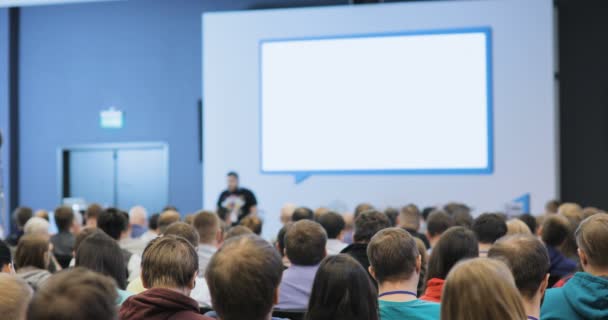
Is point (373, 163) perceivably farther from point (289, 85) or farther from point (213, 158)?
point (213, 158)

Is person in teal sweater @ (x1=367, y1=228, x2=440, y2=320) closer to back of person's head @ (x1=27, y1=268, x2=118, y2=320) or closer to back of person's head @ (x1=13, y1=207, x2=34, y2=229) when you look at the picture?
back of person's head @ (x1=27, y1=268, x2=118, y2=320)

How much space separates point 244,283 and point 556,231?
3.31 m

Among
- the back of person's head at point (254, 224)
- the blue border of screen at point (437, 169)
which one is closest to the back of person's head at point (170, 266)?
the back of person's head at point (254, 224)

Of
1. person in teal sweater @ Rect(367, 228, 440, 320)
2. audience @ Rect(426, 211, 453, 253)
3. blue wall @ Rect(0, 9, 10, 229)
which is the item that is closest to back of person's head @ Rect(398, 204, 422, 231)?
audience @ Rect(426, 211, 453, 253)

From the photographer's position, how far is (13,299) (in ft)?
5.92

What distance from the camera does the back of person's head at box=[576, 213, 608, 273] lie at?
287 cm

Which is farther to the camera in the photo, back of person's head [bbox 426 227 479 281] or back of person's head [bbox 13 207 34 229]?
back of person's head [bbox 13 207 34 229]

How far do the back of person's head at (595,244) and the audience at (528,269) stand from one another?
0.34 metres

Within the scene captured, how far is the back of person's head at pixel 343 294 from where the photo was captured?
6.95 ft

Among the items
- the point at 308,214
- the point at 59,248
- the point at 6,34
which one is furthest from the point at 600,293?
the point at 6,34

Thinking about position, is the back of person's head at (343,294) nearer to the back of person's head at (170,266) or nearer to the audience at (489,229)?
the back of person's head at (170,266)

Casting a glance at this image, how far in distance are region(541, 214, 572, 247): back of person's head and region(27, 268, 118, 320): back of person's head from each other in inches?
149

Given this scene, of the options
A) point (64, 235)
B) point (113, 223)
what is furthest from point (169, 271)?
point (64, 235)

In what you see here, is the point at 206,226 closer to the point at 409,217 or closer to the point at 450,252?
the point at 409,217
